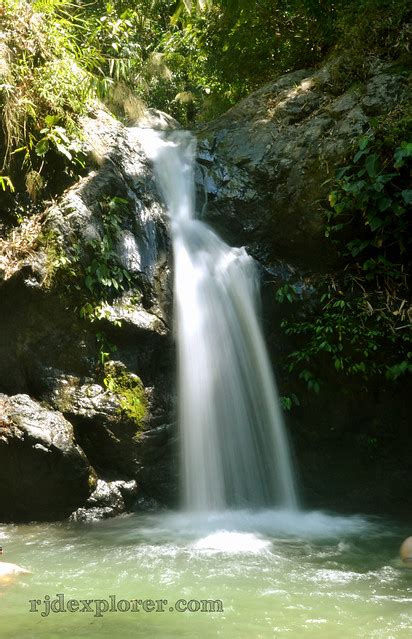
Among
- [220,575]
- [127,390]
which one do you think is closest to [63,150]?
[127,390]

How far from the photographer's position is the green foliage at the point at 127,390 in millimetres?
5785

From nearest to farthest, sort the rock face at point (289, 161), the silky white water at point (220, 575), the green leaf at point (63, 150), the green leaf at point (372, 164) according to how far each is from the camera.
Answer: the silky white water at point (220, 575) < the green leaf at point (63, 150) < the green leaf at point (372, 164) < the rock face at point (289, 161)

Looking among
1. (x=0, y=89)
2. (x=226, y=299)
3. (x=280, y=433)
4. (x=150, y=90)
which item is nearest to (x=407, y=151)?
(x=226, y=299)

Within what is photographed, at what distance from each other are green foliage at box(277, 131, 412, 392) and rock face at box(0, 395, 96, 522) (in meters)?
2.29

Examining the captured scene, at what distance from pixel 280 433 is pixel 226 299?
144 cm

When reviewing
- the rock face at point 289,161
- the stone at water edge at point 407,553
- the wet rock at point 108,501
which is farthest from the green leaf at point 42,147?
the stone at water edge at point 407,553

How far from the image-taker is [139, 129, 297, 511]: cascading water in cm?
601

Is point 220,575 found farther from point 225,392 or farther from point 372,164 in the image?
point 372,164

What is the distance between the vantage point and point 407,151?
6.46 m

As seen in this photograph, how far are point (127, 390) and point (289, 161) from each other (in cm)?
343

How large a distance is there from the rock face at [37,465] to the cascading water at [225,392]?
3.47 feet

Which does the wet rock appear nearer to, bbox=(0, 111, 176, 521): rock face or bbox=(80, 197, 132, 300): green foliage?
bbox=(0, 111, 176, 521): rock face

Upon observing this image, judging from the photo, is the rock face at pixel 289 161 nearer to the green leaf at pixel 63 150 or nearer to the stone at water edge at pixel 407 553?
the green leaf at pixel 63 150

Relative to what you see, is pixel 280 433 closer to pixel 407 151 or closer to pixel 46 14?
pixel 407 151
